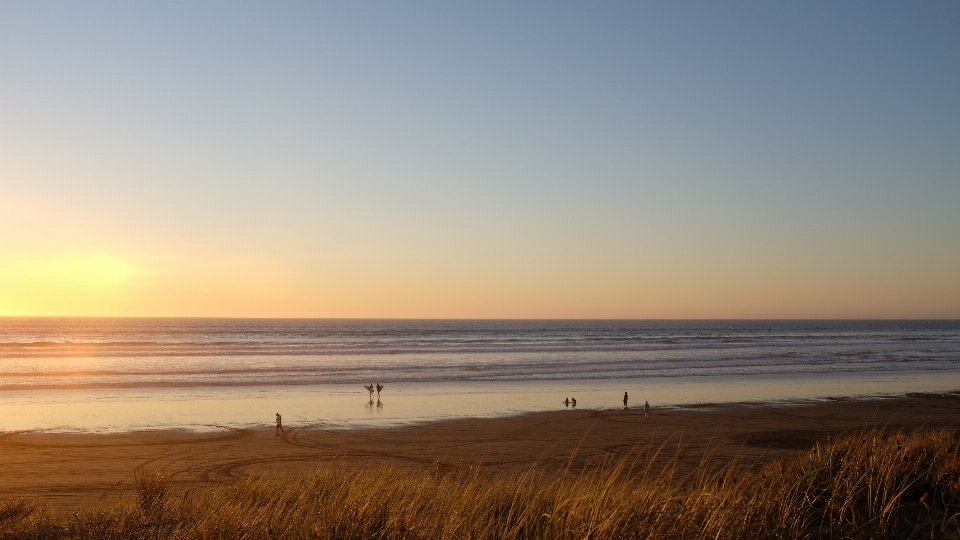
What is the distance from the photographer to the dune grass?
584 cm

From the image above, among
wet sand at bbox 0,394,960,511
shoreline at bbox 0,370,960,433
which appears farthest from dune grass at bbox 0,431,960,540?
shoreline at bbox 0,370,960,433

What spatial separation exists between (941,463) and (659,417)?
16.3 metres

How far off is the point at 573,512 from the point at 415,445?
46.3 ft

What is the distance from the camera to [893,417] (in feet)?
80.4

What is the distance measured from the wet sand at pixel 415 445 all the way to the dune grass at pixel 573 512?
5992 millimetres

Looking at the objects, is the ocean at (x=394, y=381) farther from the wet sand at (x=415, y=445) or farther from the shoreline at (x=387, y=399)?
the wet sand at (x=415, y=445)

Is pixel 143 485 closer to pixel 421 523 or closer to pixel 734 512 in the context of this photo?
pixel 421 523

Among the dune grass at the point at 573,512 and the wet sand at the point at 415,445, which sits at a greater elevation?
the dune grass at the point at 573,512

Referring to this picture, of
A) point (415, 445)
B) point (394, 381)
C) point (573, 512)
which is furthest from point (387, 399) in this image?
point (573, 512)

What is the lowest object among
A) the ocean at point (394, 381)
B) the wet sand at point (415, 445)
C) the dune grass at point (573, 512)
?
the ocean at point (394, 381)

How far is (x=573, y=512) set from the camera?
5773 millimetres

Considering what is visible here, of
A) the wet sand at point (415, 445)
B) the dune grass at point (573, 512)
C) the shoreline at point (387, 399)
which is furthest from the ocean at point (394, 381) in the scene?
the dune grass at point (573, 512)

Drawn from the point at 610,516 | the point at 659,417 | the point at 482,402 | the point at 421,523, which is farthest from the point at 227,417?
the point at 610,516

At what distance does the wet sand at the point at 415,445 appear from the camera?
1552cm
